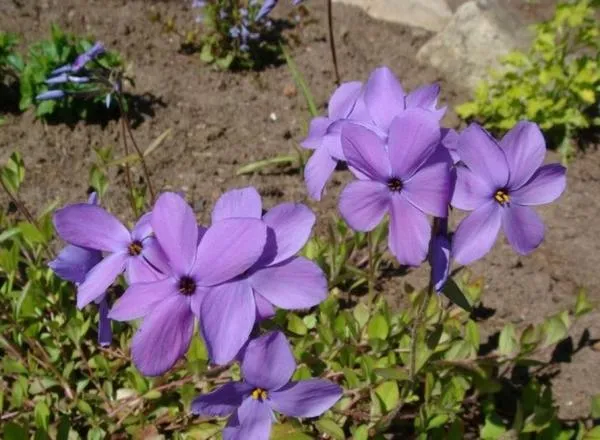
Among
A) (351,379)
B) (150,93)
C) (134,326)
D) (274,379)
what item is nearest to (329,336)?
(351,379)

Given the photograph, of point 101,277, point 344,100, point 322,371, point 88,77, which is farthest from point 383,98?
point 88,77

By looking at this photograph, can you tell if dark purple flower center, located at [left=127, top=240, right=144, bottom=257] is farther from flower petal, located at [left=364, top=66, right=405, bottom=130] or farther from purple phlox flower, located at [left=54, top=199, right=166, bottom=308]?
flower petal, located at [left=364, top=66, right=405, bottom=130]

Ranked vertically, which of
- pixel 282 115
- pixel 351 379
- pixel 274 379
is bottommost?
pixel 351 379

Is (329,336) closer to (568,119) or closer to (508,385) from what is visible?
(508,385)

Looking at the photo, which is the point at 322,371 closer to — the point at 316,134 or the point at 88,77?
the point at 316,134

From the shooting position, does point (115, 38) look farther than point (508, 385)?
Yes

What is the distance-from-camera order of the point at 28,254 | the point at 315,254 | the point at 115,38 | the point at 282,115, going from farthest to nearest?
the point at 115,38, the point at 282,115, the point at 28,254, the point at 315,254
